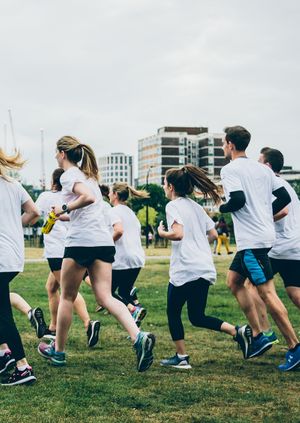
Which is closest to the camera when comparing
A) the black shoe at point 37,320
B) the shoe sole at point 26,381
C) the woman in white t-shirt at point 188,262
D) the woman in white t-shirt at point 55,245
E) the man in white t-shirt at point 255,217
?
the shoe sole at point 26,381

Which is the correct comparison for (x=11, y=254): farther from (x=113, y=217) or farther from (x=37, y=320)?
(x=113, y=217)

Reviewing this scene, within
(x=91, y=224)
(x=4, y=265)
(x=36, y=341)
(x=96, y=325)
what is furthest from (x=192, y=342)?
(x=4, y=265)

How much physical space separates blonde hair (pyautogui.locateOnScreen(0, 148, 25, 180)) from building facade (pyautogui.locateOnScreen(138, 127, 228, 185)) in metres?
180

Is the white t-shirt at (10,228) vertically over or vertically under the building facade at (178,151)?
over

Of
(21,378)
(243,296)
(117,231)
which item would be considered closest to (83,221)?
(21,378)

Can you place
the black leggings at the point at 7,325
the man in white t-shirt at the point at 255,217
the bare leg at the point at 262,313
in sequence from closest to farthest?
the black leggings at the point at 7,325 < the man in white t-shirt at the point at 255,217 < the bare leg at the point at 262,313

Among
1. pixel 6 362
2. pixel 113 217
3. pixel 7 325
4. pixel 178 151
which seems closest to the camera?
pixel 7 325

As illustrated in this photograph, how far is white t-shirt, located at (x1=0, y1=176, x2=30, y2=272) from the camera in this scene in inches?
247

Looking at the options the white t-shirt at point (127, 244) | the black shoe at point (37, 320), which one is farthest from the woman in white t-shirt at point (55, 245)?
the white t-shirt at point (127, 244)

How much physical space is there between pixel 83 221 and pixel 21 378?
1542 millimetres

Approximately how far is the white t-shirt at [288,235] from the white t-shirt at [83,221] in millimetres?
1878

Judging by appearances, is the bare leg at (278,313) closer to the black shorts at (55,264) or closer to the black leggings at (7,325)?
the black leggings at (7,325)

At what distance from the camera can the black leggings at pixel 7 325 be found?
6.22 m

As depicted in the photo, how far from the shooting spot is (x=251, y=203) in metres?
7.06
